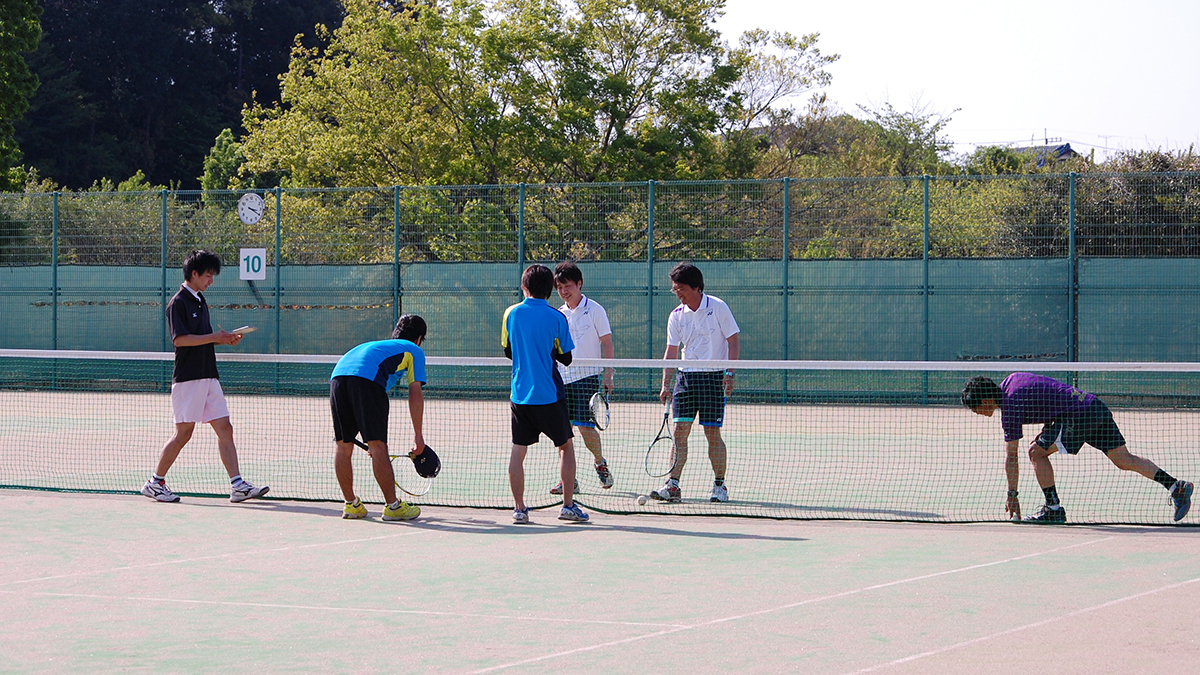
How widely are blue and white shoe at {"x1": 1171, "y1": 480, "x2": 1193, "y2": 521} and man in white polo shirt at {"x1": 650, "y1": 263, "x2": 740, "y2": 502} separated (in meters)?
2.91

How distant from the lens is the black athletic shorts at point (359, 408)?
8.48 m

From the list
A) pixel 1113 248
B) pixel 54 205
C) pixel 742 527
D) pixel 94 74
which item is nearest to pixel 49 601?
pixel 742 527

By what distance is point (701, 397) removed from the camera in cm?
944

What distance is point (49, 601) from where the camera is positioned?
19.9ft

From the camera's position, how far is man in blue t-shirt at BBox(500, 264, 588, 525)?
838 cm

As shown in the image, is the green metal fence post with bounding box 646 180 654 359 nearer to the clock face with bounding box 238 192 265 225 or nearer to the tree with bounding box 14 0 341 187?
the clock face with bounding box 238 192 265 225

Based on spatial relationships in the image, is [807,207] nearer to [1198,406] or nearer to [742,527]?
[1198,406]

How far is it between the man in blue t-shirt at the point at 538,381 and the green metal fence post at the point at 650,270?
36.1 ft

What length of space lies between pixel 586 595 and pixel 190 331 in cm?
436

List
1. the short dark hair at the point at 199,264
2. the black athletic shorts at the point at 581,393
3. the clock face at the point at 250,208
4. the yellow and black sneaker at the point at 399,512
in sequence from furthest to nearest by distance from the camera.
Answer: the clock face at the point at 250,208 → the black athletic shorts at the point at 581,393 → the short dark hair at the point at 199,264 → the yellow and black sneaker at the point at 399,512

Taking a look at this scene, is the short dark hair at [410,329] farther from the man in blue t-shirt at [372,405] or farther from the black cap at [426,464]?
the black cap at [426,464]

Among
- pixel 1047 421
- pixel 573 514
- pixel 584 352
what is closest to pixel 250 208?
pixel 584 352

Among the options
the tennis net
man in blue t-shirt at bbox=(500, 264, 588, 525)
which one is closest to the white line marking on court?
man in blue t-shirt at bbox=(500, 264, 588, 525)

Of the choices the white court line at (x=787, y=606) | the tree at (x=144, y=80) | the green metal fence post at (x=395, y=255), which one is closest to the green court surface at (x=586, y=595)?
the white court line at (x=787, y=606)
